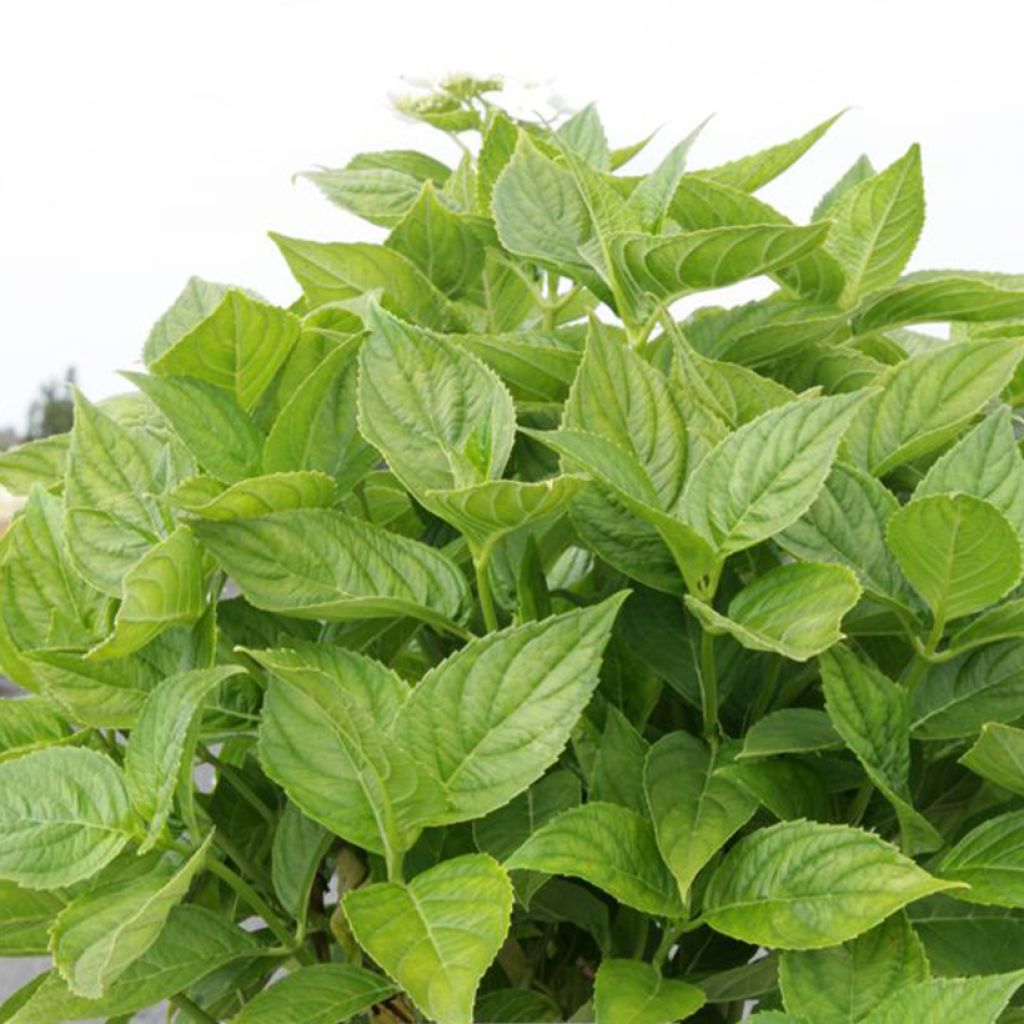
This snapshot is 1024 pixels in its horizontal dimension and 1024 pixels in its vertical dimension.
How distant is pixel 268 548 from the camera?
477mm

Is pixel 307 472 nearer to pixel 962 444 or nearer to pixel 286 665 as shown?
pixel 286 665

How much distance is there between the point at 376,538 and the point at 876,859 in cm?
18

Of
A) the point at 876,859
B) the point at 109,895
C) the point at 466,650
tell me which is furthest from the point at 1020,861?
the point at 109,895

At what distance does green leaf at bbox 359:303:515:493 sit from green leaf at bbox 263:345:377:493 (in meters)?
0.02

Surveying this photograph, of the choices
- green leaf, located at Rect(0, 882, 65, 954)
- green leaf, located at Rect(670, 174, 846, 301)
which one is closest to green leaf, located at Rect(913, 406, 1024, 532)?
green leaf, located at Rect(670, 174, 846, 301)

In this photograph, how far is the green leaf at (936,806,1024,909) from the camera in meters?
0.46

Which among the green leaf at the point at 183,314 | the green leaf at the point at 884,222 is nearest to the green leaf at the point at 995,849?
the green leaf at the point at 884,222

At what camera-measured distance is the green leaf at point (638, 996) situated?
45 centimetres

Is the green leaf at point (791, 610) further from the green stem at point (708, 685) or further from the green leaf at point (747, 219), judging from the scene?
the green leaf at point (747, 219)

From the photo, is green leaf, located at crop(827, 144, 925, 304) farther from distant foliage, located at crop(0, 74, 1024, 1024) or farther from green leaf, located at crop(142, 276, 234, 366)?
green leaf, located at crop(142, 276, 234, 366)

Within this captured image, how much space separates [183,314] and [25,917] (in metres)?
0.26

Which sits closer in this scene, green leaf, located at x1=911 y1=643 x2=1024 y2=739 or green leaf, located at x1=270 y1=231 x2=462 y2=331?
green leaf, located at x1=911 y1=643 x2=1024 y2=739

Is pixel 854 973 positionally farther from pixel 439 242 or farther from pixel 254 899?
pixel 439 242

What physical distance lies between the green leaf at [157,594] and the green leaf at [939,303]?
0.95 ft
